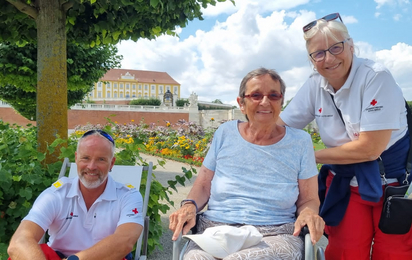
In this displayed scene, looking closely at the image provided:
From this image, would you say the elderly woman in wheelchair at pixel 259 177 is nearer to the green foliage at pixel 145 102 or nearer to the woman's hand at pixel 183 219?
the woman's hand at pixel 183 219

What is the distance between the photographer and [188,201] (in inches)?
89.8

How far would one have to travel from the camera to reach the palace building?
9025 cm


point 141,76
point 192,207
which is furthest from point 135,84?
point 192,207

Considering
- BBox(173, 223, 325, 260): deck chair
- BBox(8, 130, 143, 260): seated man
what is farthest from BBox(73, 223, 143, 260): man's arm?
BBox(173, 223, 325, 260): deck chair

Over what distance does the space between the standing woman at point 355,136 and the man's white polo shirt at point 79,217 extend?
50.3 inches

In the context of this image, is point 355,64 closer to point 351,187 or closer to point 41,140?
point 351,187

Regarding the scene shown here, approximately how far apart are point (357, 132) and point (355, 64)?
1.34ft

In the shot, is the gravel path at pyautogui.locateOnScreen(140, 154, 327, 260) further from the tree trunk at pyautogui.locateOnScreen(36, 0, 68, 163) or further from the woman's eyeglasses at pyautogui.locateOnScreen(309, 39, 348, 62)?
the woman's eyeglasses at pyautogui.locateOnScreen(309, 39, 348, 62)

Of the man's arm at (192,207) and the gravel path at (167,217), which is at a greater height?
the man's arm at (192,207)

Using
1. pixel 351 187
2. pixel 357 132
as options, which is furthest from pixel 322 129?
pixel 351 187

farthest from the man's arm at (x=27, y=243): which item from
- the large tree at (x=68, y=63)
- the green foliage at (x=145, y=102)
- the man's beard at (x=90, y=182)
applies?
the green foliage at (x=145, y=102)

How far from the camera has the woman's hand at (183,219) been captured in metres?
2.15

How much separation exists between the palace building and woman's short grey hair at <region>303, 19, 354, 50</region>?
86.6 m

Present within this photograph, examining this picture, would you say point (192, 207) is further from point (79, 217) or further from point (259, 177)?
point (79, 217)
